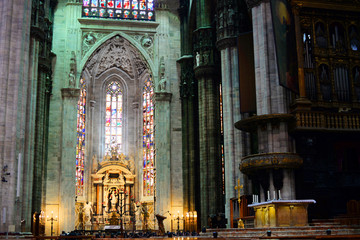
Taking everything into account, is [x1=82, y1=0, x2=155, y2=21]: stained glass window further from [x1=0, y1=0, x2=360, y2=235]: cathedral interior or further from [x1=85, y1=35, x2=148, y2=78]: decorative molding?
[x1=85, y1=35, x2=148, y2=78]: decorative molding

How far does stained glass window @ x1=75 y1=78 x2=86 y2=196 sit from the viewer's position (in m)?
43.8

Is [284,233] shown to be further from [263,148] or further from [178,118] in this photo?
[178,118]

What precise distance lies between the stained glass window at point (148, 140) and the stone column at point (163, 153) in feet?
12.4

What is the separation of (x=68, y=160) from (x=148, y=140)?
370 inches

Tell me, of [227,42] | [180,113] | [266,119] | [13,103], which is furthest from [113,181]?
[266,119]

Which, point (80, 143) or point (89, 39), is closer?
point (89, 39)

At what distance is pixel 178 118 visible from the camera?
41.0m

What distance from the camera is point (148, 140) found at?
45719mm

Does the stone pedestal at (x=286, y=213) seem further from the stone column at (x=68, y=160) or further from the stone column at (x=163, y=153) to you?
the stone column at (x=68, y=160)

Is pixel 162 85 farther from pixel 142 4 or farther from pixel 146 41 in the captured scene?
Result: pixel 142 4

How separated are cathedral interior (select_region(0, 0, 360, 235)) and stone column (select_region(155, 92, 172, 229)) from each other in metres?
0.11

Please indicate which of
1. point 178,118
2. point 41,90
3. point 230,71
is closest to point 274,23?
point 230,71

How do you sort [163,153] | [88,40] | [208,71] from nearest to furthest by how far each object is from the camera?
[208,71], [163,153], [88,40]

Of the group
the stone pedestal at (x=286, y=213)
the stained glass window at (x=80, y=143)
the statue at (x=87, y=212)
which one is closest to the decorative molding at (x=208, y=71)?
the stained glass window at (x=80, y=143)
